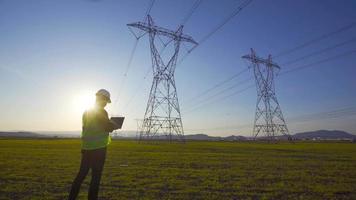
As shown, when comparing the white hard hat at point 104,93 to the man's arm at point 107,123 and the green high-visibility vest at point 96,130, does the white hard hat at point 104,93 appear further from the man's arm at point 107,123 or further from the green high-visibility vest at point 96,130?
the man's arm at point 107,123

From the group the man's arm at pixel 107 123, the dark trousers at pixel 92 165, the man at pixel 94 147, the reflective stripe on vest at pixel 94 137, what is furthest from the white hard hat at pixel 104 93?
the dark trousers at pixel 92 165

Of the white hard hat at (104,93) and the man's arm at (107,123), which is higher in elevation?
the white hard hat at (104,93)

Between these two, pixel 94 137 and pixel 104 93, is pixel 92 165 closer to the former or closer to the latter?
pixel 94 137

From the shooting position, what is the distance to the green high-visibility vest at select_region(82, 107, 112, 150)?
5.95m

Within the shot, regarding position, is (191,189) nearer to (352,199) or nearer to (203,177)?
(203,177)

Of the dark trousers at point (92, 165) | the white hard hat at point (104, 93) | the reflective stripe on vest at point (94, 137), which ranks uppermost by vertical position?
the white hard hat at point (104, 93)

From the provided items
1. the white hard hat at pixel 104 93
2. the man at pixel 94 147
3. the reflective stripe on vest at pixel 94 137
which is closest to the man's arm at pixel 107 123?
the man at pixel 94 147

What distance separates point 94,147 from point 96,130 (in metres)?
0.28

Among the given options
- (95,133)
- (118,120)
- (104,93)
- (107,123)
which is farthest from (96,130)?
(104,93)

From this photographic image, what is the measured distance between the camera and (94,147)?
233 inches

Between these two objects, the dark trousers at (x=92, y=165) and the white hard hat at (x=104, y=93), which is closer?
the dark trousers at (x=92, y=165)

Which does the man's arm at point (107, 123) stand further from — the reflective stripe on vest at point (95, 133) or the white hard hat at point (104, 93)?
the white hard hat at point (104, 93)

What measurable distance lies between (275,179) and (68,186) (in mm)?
6046

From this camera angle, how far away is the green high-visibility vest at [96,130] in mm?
5953
